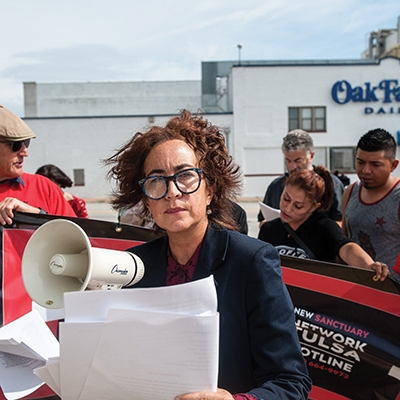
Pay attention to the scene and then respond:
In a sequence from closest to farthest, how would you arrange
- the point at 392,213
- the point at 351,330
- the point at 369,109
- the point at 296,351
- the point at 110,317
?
the point at 110,317 < the point at 296,351 < the point at 351,330 < the point at 392,213 < the point at 369,109

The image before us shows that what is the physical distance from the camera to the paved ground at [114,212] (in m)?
16.7

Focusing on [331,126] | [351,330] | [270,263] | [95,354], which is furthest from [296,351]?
[331,126]

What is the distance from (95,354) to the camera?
4.65 feet

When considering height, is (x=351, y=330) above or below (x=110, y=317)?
below

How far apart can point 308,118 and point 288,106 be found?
1515 millimetres

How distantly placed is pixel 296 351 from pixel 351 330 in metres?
1.51

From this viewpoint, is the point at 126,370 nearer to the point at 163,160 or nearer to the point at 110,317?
the point at 110,317

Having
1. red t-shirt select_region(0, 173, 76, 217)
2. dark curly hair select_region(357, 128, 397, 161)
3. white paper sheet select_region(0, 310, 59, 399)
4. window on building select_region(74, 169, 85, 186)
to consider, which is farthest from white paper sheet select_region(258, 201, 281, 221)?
window on building select_region(74, 169, 85, 186)

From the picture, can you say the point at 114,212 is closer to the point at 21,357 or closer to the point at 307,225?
the point at 307,225

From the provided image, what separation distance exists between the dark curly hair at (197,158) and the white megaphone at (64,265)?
1.23 ft

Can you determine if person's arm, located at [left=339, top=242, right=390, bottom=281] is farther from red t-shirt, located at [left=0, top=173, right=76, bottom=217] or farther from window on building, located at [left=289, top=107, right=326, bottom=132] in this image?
window on building, located at [left=289, top=107, right=326, bottom=132]

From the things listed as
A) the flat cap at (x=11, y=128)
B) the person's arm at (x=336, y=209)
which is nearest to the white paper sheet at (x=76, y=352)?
the flat cap at (x=11, y=128)

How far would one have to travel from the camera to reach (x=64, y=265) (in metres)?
1.65

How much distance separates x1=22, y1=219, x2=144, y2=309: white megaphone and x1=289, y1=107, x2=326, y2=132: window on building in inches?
1189
